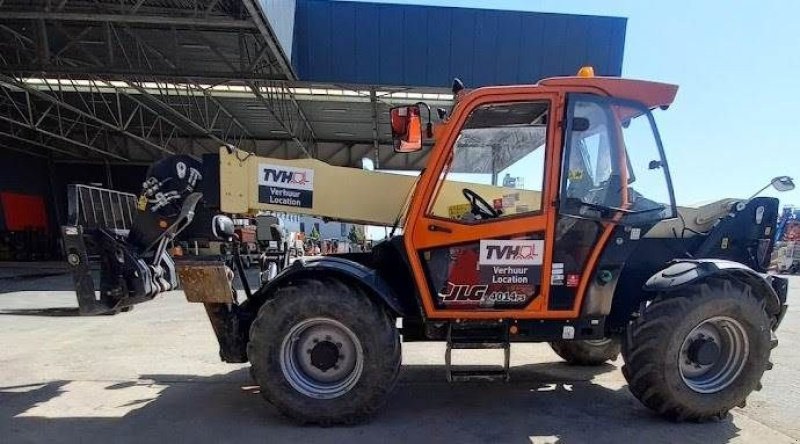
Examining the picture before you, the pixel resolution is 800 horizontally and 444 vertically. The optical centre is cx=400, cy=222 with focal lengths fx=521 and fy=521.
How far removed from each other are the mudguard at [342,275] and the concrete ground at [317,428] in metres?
0.99

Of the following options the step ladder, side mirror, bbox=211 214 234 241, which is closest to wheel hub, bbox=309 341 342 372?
the step ladder

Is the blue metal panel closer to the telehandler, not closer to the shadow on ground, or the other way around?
the telehandler

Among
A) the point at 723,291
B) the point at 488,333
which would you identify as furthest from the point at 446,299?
the point at 723,291

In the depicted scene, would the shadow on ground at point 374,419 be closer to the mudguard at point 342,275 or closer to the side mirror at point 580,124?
the mudguard at point 342,275

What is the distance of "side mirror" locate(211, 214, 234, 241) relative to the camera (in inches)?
174

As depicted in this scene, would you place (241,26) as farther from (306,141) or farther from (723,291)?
(306,141)

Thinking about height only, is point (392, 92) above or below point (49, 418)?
above

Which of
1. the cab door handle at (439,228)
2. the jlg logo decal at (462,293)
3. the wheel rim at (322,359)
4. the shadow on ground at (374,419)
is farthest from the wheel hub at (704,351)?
the wheel rim at (322,359)

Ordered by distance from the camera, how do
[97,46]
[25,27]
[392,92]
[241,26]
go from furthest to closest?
[392,92] < [97,46] < [25,27] < [241,26]

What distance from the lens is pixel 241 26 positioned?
10.5m

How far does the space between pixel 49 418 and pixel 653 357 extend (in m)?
4.73

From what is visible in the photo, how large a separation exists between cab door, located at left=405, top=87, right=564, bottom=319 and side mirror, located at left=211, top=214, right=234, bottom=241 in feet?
5.12

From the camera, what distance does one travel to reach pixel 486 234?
4.04 meters

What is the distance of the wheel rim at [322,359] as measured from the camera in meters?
4.02
